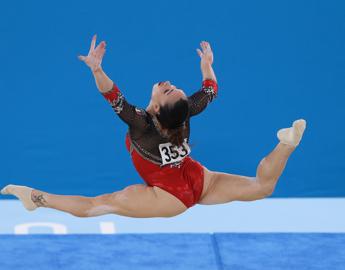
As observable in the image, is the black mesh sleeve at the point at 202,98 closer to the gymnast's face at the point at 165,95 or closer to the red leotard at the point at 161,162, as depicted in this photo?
the red leotard at the point at 161,162

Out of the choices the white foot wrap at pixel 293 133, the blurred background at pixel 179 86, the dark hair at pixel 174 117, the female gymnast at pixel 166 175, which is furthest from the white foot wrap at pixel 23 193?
the blurred background at pixel 179 86

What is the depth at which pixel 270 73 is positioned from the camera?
22.6 feet

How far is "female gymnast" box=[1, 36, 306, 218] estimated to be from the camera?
Result: 4168 mm

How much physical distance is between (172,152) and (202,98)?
1.23ft

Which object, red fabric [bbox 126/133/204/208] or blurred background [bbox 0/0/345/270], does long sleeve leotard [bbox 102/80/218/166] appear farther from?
blurred background [bbox 0/0/345/270]

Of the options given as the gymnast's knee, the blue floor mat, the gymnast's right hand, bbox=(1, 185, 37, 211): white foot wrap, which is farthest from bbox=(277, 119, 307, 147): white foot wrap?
the blue floor mat

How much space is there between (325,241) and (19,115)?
284cm

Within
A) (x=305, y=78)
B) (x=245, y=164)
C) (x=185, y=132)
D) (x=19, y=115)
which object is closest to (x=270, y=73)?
(x=305, y=78)

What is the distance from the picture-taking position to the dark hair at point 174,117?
414 centimetres

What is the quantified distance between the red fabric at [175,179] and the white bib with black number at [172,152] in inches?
2.8

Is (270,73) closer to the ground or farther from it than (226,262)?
farther from it

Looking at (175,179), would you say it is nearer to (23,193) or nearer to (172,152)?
(172,152)

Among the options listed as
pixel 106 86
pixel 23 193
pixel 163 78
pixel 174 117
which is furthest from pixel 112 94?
pixel 163 78

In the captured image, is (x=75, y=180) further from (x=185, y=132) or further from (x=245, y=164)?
(x=185, y=132)
